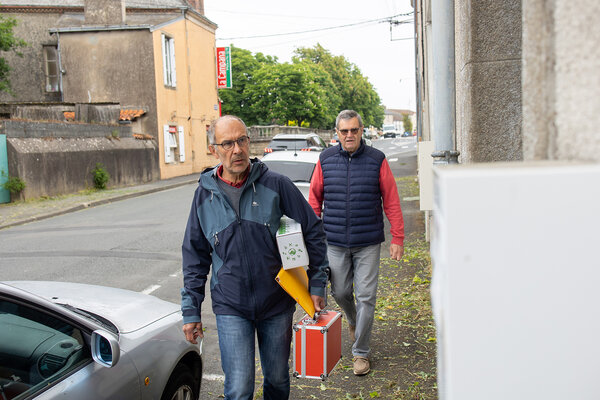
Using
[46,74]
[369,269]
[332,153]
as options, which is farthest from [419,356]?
[46,74]

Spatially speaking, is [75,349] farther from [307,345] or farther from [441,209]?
[441,209]

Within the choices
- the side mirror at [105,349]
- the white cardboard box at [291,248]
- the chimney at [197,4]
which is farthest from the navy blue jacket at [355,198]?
the chimney at [197,4]

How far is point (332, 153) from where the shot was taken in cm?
488

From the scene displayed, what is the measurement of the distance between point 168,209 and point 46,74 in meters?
20.0

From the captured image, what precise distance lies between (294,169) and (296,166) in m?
0.08

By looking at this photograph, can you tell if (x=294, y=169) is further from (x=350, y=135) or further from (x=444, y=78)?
(x=444, y=78)

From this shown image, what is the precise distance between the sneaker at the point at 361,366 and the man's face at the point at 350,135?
1.71m

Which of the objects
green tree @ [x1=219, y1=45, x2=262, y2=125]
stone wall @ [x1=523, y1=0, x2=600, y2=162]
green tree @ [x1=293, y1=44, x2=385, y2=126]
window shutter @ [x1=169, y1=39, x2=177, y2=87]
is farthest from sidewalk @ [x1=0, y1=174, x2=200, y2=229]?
green tree @ [x1=293, y1=44, x2=385, y2=126]

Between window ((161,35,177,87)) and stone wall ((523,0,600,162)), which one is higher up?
window ((161,35,177,87))

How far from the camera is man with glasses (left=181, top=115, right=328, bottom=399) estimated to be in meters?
3.24

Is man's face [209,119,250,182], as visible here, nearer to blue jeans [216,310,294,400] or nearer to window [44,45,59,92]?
blue jeans [216,310,294,400]

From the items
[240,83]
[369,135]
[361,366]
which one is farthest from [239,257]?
[369,135]

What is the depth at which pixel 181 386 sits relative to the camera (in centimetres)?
376

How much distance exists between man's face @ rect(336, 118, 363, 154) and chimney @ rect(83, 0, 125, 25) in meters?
26.6
